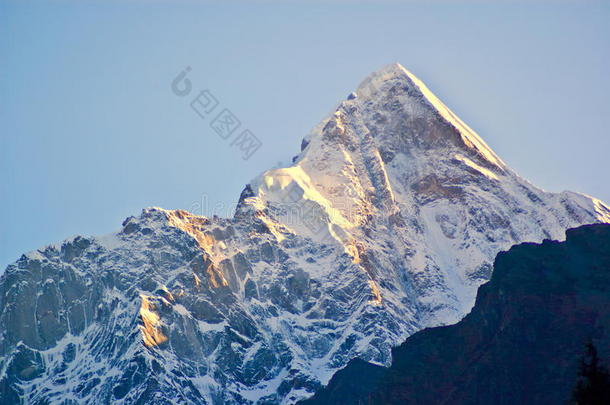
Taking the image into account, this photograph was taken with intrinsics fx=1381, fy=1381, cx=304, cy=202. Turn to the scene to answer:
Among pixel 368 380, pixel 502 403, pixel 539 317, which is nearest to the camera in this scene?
pixel 502 403

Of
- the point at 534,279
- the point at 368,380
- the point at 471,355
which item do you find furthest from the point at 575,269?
the point at 368,380

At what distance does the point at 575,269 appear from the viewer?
19575 cm

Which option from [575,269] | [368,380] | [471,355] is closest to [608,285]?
[575,269]

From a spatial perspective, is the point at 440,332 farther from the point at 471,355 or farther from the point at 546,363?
the point at 546,363

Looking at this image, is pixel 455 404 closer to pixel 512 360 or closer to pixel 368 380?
pixel 512 360

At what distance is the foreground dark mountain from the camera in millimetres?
176125

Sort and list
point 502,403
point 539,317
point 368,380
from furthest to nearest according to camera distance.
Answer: point 368,380, point 539,317, point 502,403

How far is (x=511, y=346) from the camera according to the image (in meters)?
183

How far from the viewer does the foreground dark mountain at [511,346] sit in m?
176

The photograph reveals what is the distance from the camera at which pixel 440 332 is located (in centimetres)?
19700

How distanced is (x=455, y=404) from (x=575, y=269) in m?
30.4

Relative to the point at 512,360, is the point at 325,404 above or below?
above

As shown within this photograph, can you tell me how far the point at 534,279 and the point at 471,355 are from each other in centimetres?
1532

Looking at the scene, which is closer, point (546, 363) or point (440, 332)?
point (546, 363)
